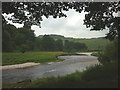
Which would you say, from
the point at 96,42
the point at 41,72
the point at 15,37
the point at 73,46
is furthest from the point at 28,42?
the point at 41,72

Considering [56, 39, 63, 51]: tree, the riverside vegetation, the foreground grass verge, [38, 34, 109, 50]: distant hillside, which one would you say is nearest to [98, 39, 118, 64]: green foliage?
the riverside vegetation

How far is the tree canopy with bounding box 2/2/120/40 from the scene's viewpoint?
8.14 metres

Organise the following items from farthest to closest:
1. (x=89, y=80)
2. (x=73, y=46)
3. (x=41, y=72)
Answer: (x=41, y=72), (x=73, y=46), (x=89, y=80)

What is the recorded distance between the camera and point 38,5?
28.5ft

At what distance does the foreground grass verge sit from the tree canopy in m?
3.12

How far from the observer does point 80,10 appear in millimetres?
8602

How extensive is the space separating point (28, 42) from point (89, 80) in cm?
681

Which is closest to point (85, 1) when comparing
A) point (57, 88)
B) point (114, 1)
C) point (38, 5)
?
point (114, 1)

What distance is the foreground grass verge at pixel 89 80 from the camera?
4.81 meters

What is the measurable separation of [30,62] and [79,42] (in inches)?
921

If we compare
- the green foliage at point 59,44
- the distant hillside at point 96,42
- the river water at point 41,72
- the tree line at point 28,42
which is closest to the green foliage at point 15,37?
the tree line at point 28,42

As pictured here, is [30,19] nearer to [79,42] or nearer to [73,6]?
[73,6]

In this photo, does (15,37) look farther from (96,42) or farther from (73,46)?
(96,42)

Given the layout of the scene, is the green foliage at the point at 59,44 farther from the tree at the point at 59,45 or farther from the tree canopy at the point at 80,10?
the tree canopy at the point at 80,10
